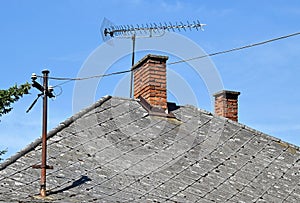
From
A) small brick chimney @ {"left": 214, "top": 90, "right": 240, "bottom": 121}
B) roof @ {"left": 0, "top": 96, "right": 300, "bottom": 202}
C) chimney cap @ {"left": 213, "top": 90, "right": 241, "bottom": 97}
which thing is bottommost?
roof @ {"left": 0, "top": 96, "right": 300, "bottom": 202}

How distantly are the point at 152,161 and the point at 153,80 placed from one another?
2.91 meters

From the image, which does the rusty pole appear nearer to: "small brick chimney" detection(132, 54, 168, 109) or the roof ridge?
the roof ridge

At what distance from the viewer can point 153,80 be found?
1530 centimetres

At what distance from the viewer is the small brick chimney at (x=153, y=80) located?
15141 mm

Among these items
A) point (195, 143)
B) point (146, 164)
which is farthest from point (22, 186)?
point (195, 143)

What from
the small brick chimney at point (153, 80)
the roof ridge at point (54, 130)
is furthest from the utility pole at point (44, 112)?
the small brick chimney at point (153, 80)

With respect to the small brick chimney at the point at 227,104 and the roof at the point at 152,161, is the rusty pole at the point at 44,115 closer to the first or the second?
the roof at the point at 152,161

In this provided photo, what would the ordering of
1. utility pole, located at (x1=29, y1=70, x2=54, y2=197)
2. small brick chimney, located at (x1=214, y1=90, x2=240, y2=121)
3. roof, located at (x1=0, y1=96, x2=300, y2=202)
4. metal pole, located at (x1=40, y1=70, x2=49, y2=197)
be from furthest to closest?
small brick chimney, located at (x1=214, y1=90, x2=240, y2=121) → roof, located at (x1=0, y1=96, x2=300, y2=202) → utility pole, located at (x1=29, y1=70, x2=54, y2=197) → metal pole, located at (x1=40, y1=70, x2=49, y2=197)

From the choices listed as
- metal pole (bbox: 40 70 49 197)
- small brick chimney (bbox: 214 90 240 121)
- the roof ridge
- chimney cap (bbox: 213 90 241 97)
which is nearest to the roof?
the roof ridge

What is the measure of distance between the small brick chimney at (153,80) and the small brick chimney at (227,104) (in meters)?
1.76

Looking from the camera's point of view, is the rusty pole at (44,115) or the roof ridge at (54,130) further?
the roof ridge at (54,130)

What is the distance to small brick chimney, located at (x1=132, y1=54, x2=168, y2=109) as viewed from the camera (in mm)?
15141

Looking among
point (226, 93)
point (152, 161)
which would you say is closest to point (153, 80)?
point (226, 93)

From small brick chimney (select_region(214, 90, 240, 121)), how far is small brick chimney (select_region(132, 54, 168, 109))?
5.77ft
